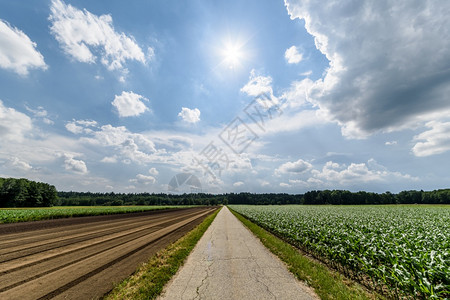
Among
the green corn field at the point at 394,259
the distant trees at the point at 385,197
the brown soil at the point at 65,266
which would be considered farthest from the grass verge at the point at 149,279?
the distant trees at the point at 385,197

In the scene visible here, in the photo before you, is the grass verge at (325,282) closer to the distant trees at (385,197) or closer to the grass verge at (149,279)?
the grass verge at (149,279)

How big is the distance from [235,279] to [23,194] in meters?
103

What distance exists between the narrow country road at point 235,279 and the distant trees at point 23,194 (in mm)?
98019

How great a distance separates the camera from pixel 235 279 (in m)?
6.60

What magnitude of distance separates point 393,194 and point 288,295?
152m

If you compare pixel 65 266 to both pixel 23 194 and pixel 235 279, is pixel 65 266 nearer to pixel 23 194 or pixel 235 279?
pixel 235 279

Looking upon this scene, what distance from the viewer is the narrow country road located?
5.44 metres

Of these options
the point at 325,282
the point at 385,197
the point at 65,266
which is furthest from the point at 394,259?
the point at 385,197

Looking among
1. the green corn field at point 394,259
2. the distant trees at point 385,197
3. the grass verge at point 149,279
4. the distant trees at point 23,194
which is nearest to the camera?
the green corn field at point 394,259

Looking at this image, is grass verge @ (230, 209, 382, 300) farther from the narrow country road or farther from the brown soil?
the brown soil

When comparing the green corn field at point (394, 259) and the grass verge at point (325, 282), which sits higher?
the green corn field at point (394, 259)

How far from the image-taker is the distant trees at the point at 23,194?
6719 cm

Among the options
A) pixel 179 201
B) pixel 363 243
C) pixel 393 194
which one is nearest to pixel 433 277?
pixel 363 243

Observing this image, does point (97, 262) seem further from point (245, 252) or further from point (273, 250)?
point (273, 250)
